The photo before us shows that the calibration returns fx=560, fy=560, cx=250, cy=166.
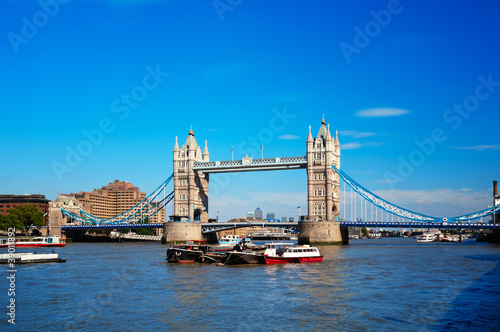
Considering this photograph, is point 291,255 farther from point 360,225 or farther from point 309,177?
point 309,177

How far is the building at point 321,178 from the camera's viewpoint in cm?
10588

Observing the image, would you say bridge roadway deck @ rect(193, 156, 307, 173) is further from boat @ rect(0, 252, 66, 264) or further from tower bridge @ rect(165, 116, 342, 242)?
boat @ rect(0, 252, 66, 264)

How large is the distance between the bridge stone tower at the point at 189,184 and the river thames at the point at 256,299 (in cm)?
7243

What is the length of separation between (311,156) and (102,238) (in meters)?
60.7

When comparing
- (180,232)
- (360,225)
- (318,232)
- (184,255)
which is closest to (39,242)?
(180,232)

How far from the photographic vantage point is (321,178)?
107 meters

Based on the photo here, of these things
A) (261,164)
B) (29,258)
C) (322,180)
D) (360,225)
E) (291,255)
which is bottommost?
(291,255)

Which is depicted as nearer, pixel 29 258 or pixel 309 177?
pixel 29 258

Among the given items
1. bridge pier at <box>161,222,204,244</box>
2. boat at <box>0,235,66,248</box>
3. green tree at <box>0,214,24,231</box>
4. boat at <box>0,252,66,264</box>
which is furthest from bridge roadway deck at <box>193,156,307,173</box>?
boat at <box>0,252,66,264</box>

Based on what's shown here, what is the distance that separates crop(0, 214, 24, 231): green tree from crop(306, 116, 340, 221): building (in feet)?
239

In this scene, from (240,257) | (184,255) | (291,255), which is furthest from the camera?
(184,255)

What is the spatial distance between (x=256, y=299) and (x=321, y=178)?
7718 cm

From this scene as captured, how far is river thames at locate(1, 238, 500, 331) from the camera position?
2488 cm

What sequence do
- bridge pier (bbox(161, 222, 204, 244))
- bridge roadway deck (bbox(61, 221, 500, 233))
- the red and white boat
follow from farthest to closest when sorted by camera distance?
bridge pier (bbox(161, 222, 204, 244)) < bridge roadway deck (bbox(61, 221, 500, 233)) < the red and white boat
